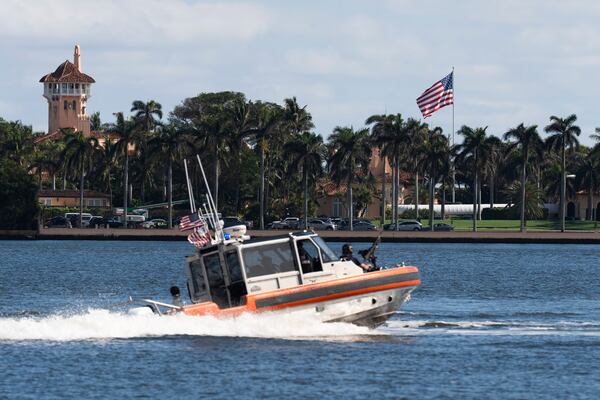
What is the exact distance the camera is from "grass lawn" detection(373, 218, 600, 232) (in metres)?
162

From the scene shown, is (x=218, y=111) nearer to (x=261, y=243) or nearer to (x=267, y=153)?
(x=267, y=153)

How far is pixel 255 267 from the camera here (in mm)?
41156

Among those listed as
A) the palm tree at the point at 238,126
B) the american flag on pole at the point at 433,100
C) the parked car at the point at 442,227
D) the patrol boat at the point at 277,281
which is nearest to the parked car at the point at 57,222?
the palm tree at the point at 238,126

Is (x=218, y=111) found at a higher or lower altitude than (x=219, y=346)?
higher

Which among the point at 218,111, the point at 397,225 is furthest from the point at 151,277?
the point at 218,111

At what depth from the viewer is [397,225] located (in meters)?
151

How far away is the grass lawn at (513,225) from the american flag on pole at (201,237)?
116751 millimetres

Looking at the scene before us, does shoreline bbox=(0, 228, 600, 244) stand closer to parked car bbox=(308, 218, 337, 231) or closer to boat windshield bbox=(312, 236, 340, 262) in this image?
parked car bbox=(308, 218, 337, 231)

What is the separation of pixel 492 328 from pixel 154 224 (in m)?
114

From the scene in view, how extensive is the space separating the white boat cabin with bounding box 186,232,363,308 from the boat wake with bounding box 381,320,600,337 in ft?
14.5

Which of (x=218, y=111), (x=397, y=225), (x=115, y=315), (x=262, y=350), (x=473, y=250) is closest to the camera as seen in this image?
(x=262, y=350)

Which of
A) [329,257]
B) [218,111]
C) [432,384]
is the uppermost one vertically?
[218,111]

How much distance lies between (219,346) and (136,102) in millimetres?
130902

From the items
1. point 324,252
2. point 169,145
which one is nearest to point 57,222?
point 169,145
